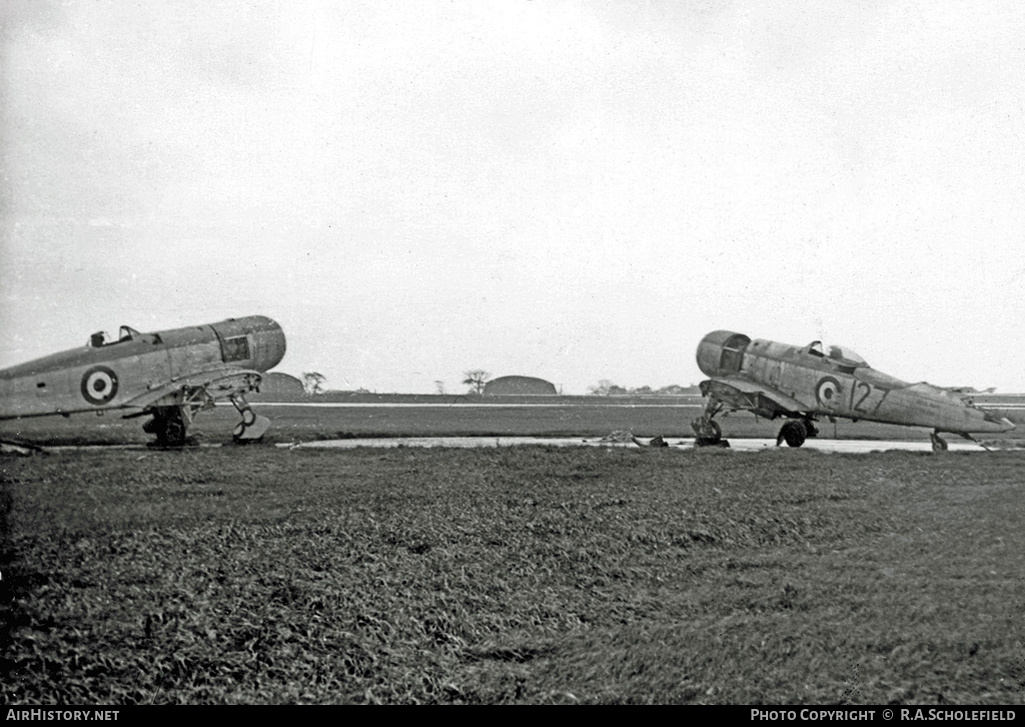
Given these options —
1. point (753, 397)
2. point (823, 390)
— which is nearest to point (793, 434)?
point (823, 390)

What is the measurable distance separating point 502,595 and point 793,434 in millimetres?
17013

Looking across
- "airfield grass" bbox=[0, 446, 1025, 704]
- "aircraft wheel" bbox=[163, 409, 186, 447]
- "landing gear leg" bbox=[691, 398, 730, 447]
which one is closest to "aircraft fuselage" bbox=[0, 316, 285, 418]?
"aircraft wheel" bbox=[163, 409, 186, 447]

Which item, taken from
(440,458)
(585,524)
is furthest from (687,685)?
(440,458)

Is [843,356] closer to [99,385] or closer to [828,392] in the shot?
→ [828,392]

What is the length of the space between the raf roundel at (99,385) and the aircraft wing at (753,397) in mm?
16359

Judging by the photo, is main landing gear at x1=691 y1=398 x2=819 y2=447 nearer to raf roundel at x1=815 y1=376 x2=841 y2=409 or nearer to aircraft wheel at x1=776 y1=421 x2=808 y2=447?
aircraft wheel at x1=776 y1=421 x2=808 y2=447

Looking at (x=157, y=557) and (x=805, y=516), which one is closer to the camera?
(x=157, y=557)

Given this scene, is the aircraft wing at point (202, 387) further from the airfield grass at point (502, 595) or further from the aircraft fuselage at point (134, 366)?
the airfield grass at point (502, 595)

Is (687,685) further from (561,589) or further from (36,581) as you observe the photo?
(36,581)

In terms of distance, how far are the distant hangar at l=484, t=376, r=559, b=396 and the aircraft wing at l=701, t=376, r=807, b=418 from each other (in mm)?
69368

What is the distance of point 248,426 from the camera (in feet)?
67.5

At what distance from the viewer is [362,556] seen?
672 centimetres

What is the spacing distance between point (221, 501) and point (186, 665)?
567cm
